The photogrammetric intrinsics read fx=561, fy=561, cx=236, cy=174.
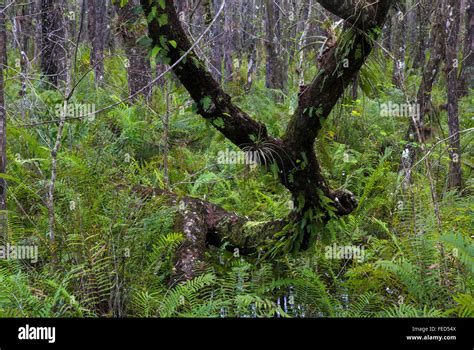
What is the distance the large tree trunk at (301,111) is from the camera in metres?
4.52

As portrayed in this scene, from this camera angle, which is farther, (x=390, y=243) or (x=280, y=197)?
(x=280, y=197)

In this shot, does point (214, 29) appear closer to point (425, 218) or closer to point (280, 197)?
point (280, 197)

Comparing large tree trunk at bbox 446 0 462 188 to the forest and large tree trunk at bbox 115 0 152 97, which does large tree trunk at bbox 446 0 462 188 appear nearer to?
the forest

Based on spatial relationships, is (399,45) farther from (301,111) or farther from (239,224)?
(301,111)

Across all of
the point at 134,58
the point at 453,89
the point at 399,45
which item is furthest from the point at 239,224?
the point at 399,45

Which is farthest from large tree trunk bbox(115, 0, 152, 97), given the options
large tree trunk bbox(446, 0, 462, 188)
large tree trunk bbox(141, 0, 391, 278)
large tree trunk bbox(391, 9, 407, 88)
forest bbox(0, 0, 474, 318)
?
large tree trunk bbox(141, 0, 391, 278)

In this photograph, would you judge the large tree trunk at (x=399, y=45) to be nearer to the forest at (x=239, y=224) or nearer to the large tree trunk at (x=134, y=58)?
the forest at (x=239, y=224)

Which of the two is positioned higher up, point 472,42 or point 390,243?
point 472,42

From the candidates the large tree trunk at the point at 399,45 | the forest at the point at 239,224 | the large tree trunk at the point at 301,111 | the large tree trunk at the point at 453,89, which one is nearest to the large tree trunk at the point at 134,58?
the forest at the point at 239,224

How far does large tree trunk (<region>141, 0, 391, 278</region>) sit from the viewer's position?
4516mm

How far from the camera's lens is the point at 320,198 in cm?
526

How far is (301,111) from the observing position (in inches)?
196

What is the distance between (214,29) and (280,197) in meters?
12.5
